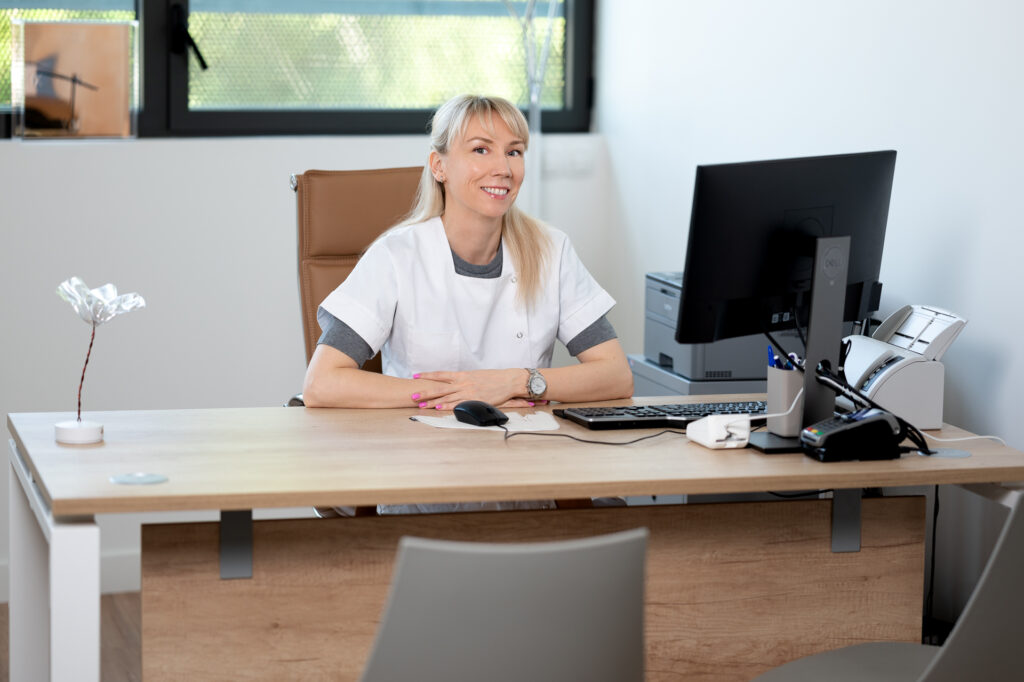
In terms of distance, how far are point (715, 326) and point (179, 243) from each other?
2.15 metres

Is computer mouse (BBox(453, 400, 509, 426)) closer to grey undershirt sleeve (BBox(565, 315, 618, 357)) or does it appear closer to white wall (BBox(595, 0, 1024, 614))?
grey undershirt sleeve (BBox(565, 315, 618, 357))

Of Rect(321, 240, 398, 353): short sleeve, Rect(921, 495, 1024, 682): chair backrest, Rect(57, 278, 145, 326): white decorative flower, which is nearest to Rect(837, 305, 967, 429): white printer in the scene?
Rect(921, 495, 1024, 682): chair backrest

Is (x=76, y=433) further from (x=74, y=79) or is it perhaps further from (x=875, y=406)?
(x=74, y=79)

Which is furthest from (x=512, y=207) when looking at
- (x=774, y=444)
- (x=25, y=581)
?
(x=25, y=581)

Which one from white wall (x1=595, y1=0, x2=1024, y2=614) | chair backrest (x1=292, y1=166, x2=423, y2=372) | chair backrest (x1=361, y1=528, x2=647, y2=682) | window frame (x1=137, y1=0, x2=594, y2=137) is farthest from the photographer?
window frame (x1=137, y1=0, x2=594, y2=137)

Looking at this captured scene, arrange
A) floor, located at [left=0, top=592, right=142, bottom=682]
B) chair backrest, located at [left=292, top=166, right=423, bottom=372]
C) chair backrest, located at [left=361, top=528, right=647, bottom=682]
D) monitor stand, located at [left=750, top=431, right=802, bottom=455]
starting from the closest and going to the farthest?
chair backrest, located at [left=361, top=528, right=647, bottom=682] < monitor stand, located at [left=750, top=431, right=802, bottom=455] < chair backrest, located at [left=292, top=166, right=423, bottom=372] < floor, located at [left=0, top=592, right=142, bottom=682]

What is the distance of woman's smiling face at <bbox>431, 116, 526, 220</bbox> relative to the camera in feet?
8.05

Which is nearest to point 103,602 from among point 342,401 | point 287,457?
point 342,401

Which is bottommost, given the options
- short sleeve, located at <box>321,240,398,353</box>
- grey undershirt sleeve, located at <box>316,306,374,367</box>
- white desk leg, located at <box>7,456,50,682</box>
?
white desk leg, located at <box>7,456,50,682</box>

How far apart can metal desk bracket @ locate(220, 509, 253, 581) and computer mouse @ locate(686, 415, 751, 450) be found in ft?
2.39

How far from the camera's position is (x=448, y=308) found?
8.16ft

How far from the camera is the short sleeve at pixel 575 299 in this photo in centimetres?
255

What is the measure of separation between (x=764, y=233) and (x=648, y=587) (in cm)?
62

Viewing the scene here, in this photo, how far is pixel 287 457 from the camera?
6.00 ft
